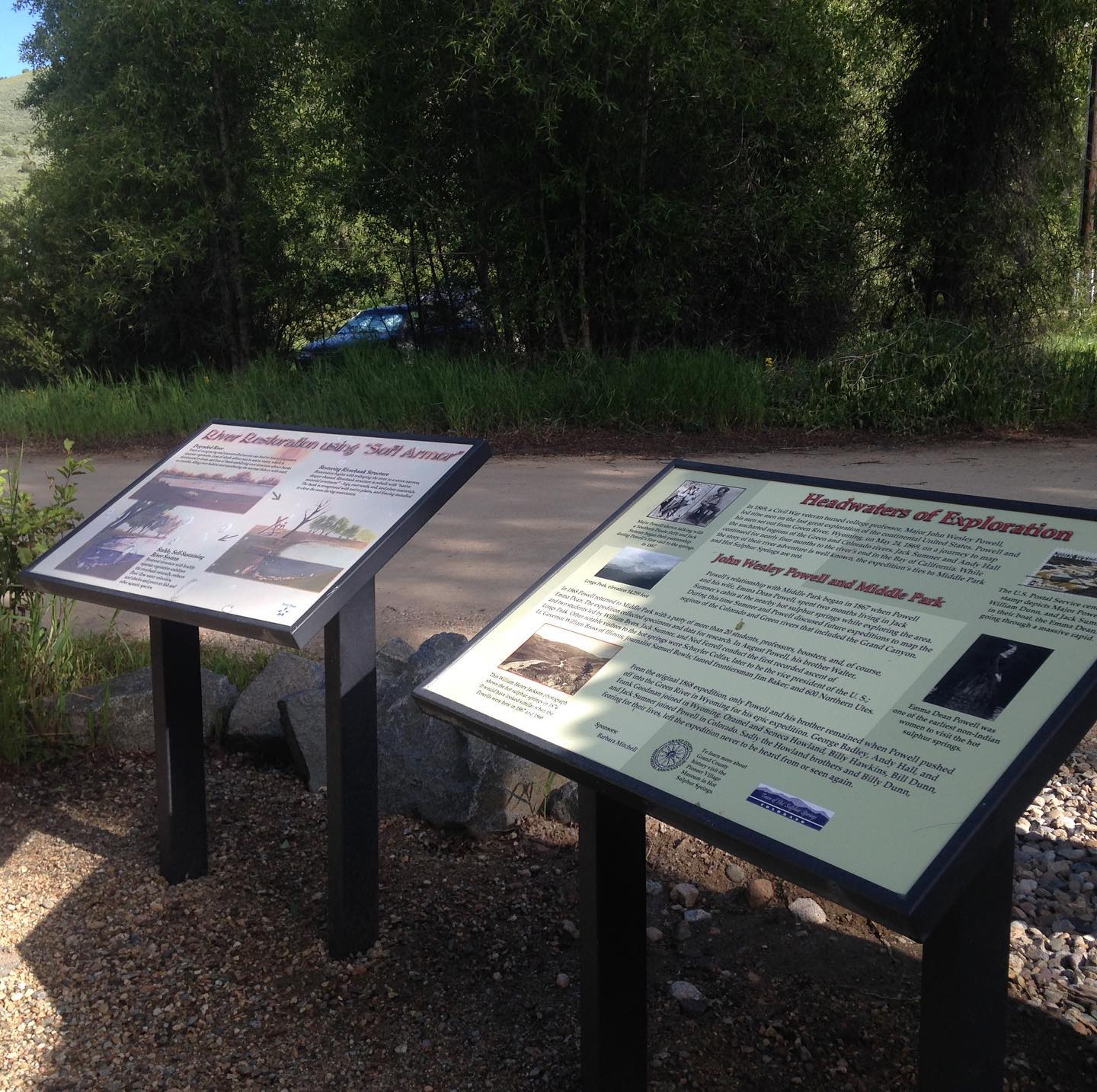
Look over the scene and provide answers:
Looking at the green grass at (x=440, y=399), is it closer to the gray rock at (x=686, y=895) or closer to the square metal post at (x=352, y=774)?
the gray rock at (x=686, y=895)

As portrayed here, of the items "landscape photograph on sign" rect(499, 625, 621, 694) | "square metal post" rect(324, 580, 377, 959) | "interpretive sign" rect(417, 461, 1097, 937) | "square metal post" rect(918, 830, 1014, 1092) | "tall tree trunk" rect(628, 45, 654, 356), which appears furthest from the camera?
"tall tree trunk" rect(628, 45, 654, 356)

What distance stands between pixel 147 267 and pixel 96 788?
993cm

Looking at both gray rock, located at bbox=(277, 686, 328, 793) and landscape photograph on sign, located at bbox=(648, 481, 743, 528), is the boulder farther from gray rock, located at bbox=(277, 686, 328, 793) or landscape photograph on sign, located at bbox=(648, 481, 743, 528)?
landscape photograph on sign, located at bbox=(648, 481, 743, 528)

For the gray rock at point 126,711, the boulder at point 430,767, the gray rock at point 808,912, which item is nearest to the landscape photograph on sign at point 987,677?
the gray rock at point 808,912

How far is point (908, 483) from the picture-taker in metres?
7.12

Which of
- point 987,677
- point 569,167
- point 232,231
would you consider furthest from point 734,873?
point 232,231

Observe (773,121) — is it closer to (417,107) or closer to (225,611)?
(417,107)

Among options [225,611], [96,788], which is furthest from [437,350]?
[225,611]

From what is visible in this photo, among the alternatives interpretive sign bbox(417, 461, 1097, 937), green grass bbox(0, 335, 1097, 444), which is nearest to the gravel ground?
interpretive sign bbox(417, 461, 1097, 937)

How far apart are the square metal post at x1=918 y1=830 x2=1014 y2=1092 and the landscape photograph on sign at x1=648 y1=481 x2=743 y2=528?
86cm

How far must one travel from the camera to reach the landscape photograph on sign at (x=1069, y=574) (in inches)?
63.2

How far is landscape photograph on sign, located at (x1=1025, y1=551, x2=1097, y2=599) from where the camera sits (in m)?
1.61

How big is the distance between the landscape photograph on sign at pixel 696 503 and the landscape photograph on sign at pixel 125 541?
1225 millimetres

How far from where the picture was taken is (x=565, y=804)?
3.20 meters
